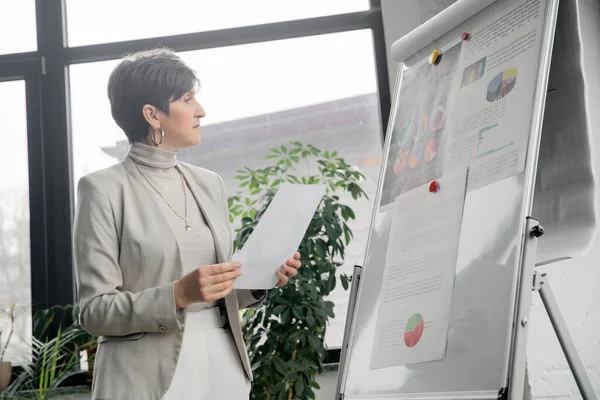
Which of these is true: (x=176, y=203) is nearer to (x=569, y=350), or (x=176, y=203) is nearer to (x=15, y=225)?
(x=569, y=350)

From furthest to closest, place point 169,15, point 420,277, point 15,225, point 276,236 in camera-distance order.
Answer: point 169,15 < point 15,225 < point 276,236 < point 420,277

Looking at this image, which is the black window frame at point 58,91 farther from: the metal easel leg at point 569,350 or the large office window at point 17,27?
the metal easel leg at point 569,350

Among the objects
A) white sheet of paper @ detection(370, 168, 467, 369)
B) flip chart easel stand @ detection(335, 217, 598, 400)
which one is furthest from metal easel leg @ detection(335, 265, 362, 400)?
flip chart easel stand @ detection(335, 217, 598, 400)

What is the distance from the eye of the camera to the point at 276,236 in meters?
Answer: 1.74

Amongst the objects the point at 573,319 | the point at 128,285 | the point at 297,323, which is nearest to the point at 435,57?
the point at 128,285

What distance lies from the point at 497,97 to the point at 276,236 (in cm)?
63

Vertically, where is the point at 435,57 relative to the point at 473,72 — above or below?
above

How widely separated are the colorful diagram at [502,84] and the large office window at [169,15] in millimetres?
2232

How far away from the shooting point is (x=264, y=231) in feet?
5.70

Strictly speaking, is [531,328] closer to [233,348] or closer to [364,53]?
[233,348]

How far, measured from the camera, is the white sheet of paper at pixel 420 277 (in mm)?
1515

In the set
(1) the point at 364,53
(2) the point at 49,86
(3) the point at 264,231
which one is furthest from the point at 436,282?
(2) the point at 49,86

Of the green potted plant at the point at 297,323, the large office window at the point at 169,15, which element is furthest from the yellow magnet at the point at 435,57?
the large office window at the point at 169,15

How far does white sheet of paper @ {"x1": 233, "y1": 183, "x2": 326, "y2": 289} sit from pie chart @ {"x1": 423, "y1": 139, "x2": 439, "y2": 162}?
278 millimetres
